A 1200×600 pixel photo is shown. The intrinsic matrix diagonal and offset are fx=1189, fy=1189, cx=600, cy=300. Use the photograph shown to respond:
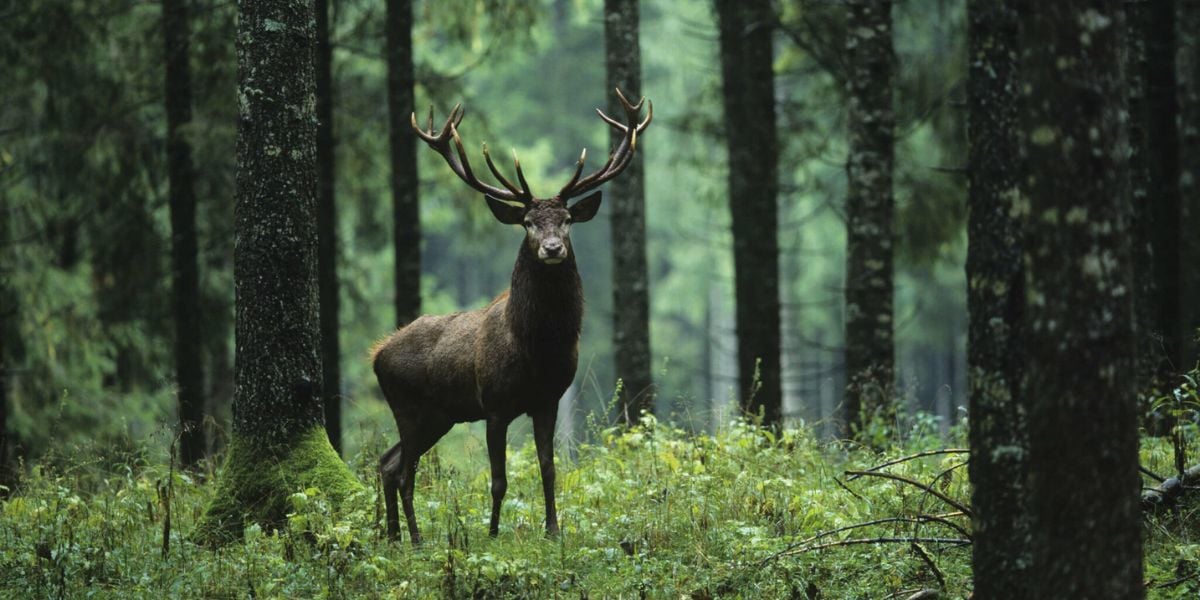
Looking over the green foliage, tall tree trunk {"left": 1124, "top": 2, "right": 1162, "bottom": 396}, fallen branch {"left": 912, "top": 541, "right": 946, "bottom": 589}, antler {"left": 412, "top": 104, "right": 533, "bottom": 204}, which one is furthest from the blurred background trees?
fallen branch {"left": 912, "top": 541, "right": 946, "bottom": 589}

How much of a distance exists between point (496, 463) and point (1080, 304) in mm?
3914

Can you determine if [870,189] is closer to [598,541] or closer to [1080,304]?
[598,541]

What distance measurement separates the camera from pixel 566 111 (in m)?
43.4

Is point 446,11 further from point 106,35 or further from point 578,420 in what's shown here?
point 578,420

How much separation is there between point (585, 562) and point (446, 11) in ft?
33.0

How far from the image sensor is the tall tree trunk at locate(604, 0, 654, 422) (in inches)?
493

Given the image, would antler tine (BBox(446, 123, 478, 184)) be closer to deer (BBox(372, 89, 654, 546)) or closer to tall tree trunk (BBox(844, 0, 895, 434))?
deer (BBox(372, 89, 654, 546))

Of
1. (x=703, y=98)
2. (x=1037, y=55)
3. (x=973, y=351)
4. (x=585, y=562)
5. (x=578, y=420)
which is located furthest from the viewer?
(x=703, y=98)

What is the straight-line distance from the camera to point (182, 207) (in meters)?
13.0

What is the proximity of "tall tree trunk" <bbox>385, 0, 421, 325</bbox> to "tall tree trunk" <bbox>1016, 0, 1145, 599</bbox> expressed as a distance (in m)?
9.47

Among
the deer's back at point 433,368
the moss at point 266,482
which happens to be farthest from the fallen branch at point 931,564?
the moss at point 266,482

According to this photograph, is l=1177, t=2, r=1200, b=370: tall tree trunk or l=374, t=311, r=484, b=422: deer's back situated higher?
l=1177, t=2, r=1200, b=370: tall tree trunk

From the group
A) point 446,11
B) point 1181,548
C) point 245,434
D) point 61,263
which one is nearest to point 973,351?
point 1181,548

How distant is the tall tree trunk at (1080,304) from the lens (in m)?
4.19
